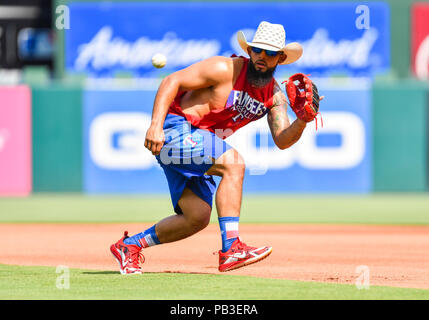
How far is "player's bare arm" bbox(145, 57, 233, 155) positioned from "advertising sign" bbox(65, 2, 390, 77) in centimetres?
1434

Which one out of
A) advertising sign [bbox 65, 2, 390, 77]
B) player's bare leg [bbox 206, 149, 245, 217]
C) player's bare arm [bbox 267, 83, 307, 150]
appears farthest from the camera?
advertising sign [bbox 65, 2, 390, 77]

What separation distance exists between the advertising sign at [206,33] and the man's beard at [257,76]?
46.9ft

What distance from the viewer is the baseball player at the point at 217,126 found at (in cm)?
688

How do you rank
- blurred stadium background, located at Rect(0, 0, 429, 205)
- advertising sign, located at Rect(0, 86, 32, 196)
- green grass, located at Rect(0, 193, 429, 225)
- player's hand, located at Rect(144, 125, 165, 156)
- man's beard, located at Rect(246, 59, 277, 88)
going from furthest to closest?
advertising sign, located at Rect(0, 86, 32, 196) → blurred stadium background, located at Rect(0, 0, 429, 205) → green grass, located at Rect(0, 193, 429, 225) → man's beard, located at Rect(246, 59, 277, 88) → player's hand, located at Rect(144, 125, 165, 156)

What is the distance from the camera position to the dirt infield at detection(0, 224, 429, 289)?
741 cm

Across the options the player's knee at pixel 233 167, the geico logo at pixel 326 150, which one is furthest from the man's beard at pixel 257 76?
the geico logo at pixel 326 150

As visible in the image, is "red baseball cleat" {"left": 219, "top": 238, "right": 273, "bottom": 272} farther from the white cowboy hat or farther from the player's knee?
the white cowboy hat

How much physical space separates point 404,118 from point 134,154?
16.8 ft

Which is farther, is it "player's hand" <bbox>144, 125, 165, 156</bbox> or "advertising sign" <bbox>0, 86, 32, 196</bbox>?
"advertising sign" <bbox>0, 86, 32, 196</bbox>

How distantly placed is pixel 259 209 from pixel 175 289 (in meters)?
8.72

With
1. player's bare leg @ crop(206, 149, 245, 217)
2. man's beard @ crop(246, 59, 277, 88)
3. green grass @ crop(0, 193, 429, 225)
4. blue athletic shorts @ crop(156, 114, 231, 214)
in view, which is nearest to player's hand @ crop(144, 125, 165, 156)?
blue athletic shorts @ crop(156, 114, 231, 214)

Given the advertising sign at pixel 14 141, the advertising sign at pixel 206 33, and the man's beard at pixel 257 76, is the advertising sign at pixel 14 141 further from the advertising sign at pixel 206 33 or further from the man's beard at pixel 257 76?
the man's beard at pixel 257 76
